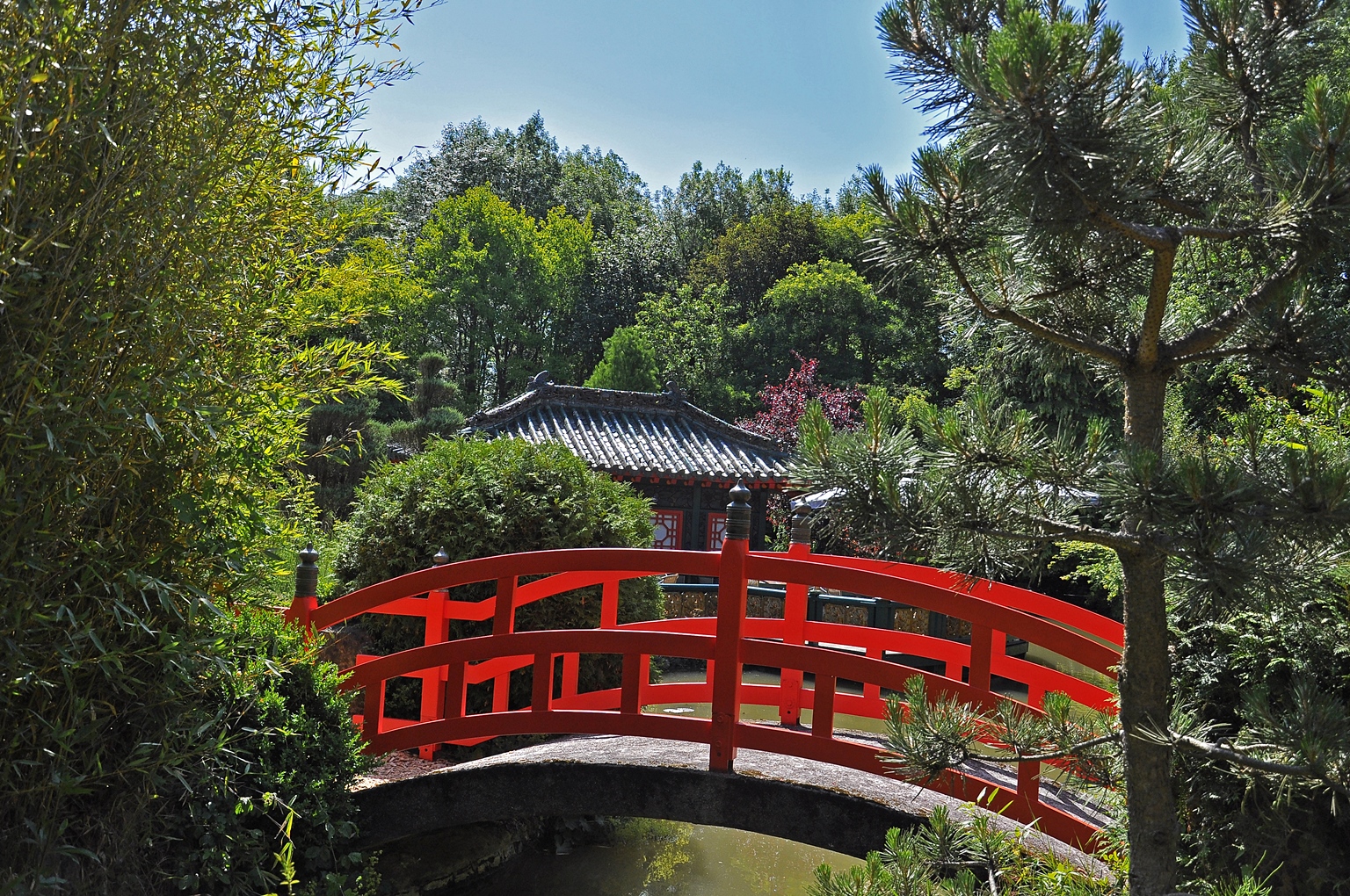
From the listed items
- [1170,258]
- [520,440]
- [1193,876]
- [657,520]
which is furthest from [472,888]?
[657,520]

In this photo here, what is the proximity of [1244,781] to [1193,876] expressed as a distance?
1.00 feet

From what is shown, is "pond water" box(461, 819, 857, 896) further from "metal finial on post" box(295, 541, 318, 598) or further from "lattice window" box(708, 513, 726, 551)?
"lattice window" box(708, 513, 726, 551)

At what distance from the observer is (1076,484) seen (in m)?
1.83

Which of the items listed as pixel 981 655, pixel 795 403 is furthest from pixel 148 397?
pixel 795 403

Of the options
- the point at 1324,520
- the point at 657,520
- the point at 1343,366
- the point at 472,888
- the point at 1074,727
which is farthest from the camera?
the point at 657,520

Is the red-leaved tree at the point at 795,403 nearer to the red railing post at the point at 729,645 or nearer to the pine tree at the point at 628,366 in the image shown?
the pine tree at the point at 628,366

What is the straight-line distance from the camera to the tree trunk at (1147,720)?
1924mm

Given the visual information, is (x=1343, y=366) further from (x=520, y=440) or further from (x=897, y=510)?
(x=520, y=440)

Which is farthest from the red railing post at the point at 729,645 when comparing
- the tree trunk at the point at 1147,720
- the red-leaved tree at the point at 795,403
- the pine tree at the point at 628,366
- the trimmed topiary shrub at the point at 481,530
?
the pine tree at the point at 628,366

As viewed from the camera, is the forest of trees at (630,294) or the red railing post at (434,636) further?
the forest of trees at (630,294)

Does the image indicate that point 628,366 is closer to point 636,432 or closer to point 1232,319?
point 636,432

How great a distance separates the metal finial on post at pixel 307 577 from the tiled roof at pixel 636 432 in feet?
26.0

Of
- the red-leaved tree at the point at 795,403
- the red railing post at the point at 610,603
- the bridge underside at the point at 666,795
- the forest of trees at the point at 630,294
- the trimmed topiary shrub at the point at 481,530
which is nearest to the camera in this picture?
the bridge underside at the point at 666,795

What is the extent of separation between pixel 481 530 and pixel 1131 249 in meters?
4.40
